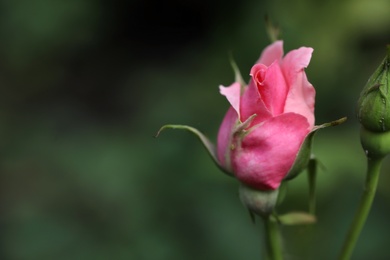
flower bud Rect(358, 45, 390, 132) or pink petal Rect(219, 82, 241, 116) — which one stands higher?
pink petal Rect(219, 82, 241, 116)

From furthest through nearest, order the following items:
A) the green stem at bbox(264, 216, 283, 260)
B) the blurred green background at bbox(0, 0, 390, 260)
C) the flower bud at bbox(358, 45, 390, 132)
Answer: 1. the blurred green background at bbox(0, 0, 390, 260)
2. the green stem at bbox(264, 216, 283, 260)
3. the flower bud at bbox(358, 45, 390, 132)

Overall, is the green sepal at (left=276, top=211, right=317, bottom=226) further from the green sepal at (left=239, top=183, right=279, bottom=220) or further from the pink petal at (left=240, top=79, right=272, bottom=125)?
the pink petal at (left=240, top=79, right=272, bottom=125)

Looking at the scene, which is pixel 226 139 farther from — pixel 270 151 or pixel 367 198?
pixel 367 198

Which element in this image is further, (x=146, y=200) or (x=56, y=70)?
(x=56, y=70)

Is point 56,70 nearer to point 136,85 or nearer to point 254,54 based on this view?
point 136,85

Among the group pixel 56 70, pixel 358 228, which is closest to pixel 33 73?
pixel 56 70

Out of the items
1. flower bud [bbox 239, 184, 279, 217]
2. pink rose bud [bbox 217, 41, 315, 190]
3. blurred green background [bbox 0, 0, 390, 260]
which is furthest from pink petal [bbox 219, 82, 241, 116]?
blurred green background [bbox 0, 0, 390, 260]
